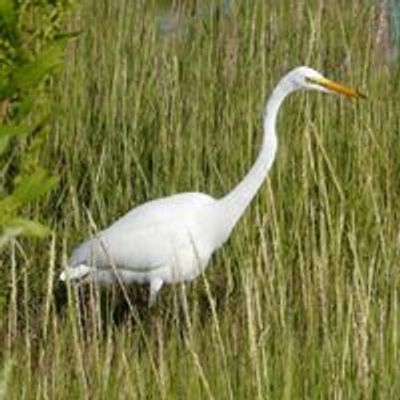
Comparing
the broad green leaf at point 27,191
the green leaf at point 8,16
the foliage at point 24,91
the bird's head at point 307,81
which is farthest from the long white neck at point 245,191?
the broad green leaf at point 27,191

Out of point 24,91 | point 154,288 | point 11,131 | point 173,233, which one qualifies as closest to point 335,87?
point 173,233

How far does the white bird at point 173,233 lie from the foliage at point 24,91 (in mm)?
317

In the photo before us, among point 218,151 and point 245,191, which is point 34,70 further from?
point 218,151

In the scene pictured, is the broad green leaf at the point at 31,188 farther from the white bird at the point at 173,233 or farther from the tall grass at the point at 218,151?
the white bird at the point at 173,233

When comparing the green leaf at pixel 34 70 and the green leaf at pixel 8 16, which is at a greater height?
the green leaf at pixel 8 16

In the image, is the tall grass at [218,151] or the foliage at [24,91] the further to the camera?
the tall grass at [218,151]

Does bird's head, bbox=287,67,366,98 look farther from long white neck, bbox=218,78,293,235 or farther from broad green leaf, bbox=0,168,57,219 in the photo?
broad green leaf, bbox=0,168,57,219

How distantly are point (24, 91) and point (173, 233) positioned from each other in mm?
1157

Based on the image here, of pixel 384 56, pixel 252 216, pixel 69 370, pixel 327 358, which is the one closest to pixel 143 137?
pixel 252 216

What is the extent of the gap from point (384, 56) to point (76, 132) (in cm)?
109

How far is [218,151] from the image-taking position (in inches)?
177

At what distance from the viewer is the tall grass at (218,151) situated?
11.7 ft

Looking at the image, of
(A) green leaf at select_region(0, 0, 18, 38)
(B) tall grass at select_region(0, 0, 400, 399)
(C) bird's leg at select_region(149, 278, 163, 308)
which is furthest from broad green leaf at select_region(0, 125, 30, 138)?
(C) bird's leg at select_region(149, 278, 163, 308)

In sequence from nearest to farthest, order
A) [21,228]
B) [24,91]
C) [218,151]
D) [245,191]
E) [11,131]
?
[21,228] → [11,131] → [24,91] → [245,191] → [218,151]
